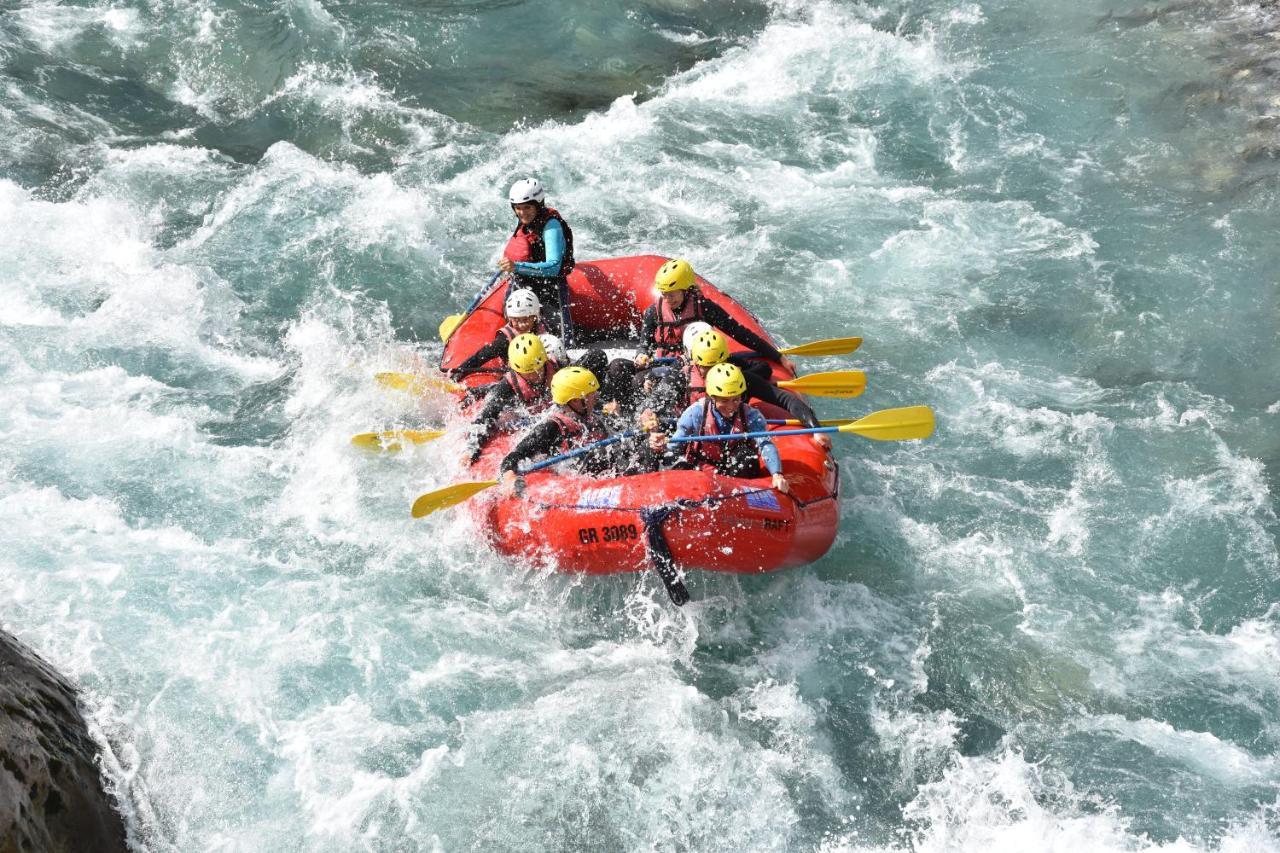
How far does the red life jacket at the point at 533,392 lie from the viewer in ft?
26.5

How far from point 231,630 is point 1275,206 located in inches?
435

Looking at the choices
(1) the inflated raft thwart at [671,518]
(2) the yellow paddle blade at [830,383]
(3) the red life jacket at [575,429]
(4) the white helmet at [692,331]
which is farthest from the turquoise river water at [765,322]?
(4) the white helmet at [692,331]

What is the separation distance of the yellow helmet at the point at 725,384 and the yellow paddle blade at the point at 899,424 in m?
0.94

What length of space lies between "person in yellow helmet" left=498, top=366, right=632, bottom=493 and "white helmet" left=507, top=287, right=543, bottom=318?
756mm

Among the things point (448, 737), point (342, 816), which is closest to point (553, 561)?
point (448, 737)

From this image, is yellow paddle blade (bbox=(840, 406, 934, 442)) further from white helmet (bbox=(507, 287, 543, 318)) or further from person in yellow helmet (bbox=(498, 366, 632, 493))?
white helmet (bbox=(507, 287, 543, 318))

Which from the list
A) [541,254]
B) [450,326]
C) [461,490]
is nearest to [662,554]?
[461,490]

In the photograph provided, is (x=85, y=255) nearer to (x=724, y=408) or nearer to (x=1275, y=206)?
(x=724, y=408)

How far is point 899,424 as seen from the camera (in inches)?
304

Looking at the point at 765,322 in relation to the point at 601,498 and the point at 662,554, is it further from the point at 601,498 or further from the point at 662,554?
the point at 662,554

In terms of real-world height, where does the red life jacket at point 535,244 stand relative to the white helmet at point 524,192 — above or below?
below

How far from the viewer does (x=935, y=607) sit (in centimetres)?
781

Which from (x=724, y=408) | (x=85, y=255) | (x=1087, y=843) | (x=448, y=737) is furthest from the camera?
(x=85, y=255)

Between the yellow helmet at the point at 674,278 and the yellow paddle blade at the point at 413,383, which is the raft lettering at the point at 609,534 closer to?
the yellow paddle blade at the point at 413,383
